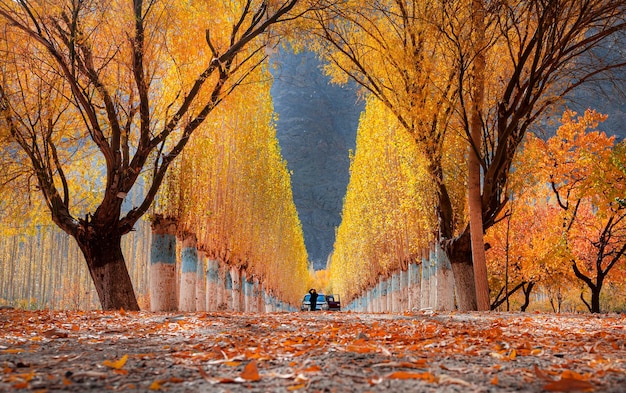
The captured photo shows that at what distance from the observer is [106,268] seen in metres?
10.9

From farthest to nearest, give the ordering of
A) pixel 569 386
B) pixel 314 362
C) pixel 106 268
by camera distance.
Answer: pixel 106 268 → pixel 314 362 → pixel 569 386

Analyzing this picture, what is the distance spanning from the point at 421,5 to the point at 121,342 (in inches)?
441

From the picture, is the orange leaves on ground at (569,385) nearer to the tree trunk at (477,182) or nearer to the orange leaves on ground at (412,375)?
the orange leaves on ground at (412,375)

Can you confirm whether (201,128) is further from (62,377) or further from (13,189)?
(62,377)

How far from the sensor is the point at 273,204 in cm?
2636

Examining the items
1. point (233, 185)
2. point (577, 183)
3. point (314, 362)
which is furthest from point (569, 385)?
point (577, 183)

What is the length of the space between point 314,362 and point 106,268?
8661 millimetres

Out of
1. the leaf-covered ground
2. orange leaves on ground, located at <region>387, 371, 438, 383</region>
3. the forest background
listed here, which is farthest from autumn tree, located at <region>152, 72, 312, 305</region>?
orange leaves on ground, located at <region>387, 371, 438, 383</region>

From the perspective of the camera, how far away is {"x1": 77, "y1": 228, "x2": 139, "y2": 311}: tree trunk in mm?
10859

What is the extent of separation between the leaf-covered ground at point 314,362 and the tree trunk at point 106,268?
5.48 metres

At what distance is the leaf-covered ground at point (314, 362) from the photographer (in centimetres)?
274

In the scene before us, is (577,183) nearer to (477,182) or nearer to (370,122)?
(370,122)

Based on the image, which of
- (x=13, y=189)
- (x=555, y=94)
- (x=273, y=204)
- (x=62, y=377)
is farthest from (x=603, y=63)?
(x=273, y=204)

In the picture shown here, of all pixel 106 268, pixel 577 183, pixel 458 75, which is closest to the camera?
pixel 106 268
